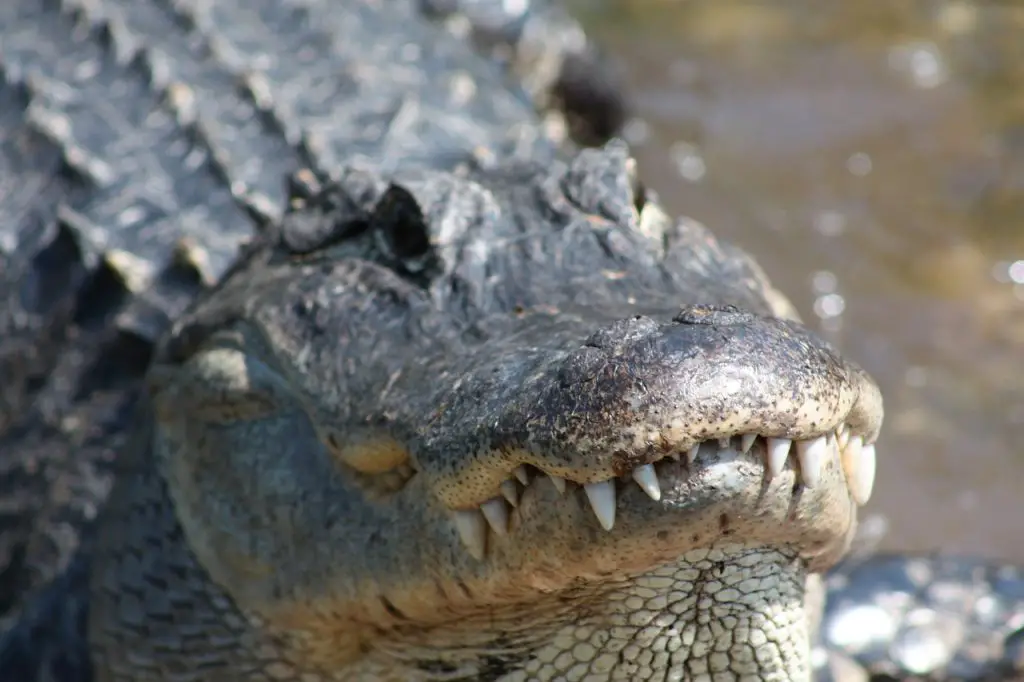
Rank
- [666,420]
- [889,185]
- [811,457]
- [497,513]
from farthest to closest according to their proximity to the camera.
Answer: [889,185], [497,513], [811,457], [666,420]

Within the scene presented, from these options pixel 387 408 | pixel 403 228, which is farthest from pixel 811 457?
pixel 403 228

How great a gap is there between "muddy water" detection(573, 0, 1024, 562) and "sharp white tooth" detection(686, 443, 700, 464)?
2.59 metres

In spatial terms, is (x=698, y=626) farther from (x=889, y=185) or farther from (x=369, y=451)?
(x=889, y=185)

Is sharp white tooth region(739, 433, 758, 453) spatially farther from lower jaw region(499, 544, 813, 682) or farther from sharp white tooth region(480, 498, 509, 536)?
sharp white tooth region(480, 498, 509, 536)

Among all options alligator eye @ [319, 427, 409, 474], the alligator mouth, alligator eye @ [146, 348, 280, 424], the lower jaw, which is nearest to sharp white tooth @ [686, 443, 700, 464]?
the alligator mouth

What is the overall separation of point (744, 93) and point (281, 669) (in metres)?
4.48

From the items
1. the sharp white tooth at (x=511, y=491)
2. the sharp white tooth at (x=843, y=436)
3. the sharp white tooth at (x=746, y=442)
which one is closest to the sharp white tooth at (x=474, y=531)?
the sharp white tooth at (x=511, y=491)

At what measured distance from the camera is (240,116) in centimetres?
425

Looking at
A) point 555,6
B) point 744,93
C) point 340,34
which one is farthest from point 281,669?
point 744,93

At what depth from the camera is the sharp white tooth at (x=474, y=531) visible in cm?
217

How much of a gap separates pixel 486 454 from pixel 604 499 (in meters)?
0.20

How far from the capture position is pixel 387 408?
7.81 ft

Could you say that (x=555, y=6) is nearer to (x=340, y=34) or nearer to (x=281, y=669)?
(x=340, y=34)

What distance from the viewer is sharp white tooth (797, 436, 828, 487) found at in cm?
200
